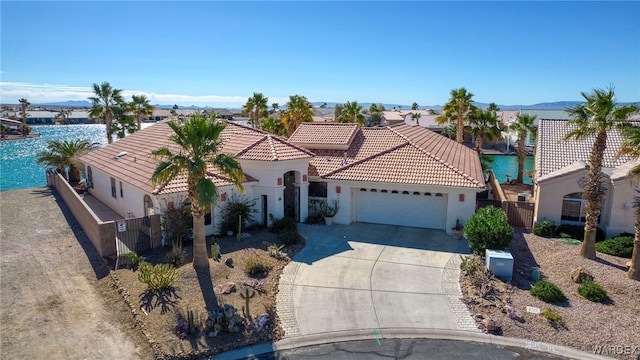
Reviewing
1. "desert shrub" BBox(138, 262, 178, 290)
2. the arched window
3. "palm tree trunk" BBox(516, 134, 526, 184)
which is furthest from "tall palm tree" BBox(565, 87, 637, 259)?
"palm tree trunk" BBox(516, 134, 526, 184)

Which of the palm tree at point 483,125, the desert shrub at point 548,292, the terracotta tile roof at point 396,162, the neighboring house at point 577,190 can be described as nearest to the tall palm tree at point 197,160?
the terracotta tile roof at point 396,162

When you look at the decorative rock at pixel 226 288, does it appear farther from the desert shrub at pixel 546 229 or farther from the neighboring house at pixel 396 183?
the desert shrub at pixel 546 229

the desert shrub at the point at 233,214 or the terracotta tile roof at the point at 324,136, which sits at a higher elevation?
the terracotta tile roof at the point at 324,136

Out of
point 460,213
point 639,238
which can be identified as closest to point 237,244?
point 460,213

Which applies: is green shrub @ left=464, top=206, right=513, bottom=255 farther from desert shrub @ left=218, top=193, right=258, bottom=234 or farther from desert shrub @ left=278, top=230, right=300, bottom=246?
desert shrub @ left=218, top=193, right=258, bottom=234

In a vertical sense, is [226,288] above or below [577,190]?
below

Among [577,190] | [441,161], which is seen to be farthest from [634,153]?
[441,161]

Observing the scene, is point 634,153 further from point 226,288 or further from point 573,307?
point 226,288
